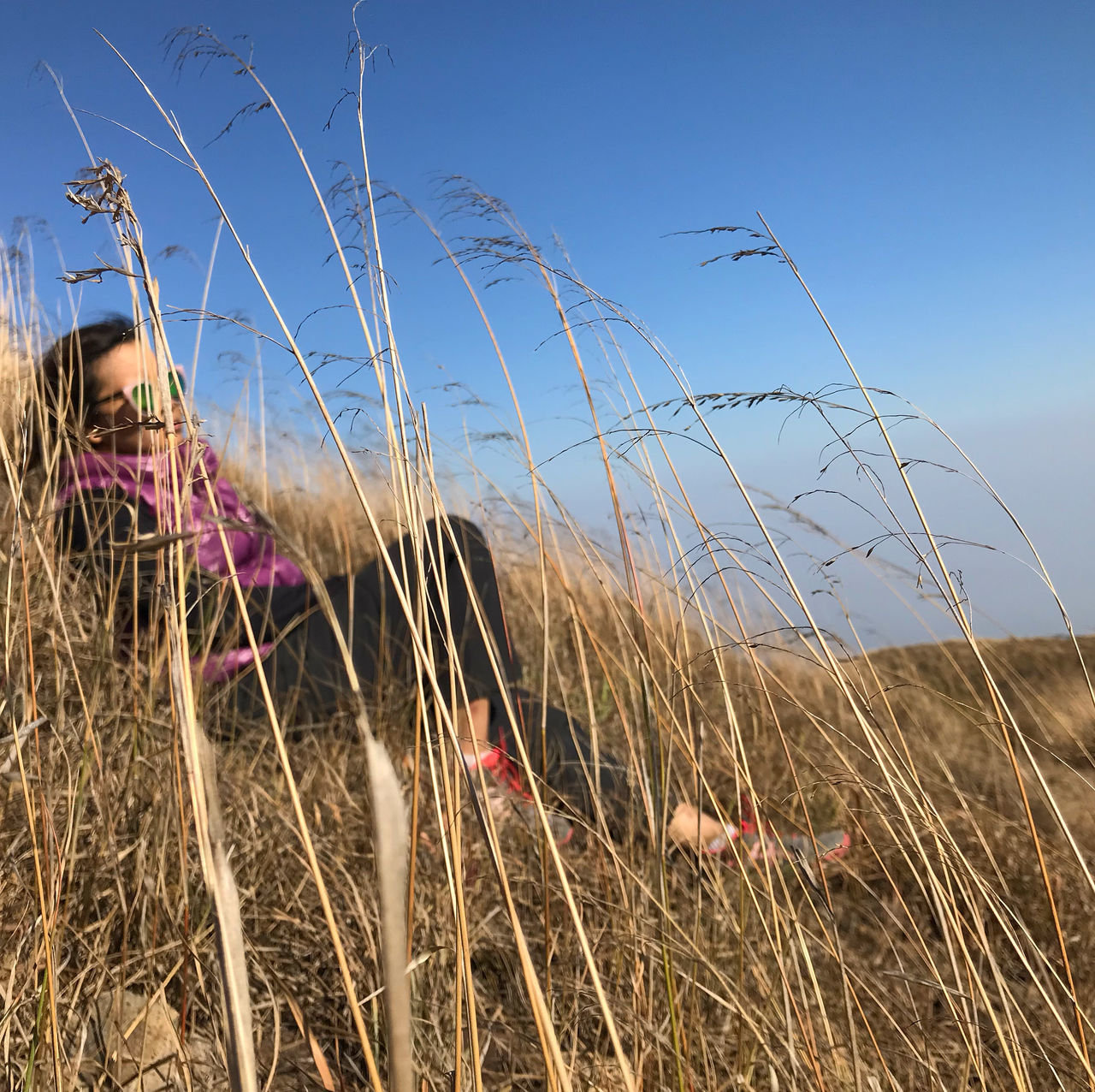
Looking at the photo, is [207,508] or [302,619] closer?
[207,508]

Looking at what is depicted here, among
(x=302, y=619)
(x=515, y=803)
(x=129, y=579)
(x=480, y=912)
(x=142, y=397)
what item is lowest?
(x=480, y=912)

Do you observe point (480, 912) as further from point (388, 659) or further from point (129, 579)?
point (129, 579)

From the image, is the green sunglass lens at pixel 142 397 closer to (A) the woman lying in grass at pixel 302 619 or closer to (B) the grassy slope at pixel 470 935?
(B) the grassy slope at pixel 470 935

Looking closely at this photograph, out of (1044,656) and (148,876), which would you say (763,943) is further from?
(1044,656)

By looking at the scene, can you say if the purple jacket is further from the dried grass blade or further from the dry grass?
the dried grass blade

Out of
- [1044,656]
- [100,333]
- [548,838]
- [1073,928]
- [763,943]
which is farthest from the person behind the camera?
[1044,656]

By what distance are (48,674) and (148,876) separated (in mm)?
431

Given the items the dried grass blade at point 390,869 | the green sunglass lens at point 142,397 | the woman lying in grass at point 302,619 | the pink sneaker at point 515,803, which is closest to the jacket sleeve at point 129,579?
the woman lying in grass at point 302,619

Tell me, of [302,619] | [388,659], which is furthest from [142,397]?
[388,659]

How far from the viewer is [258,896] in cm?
107

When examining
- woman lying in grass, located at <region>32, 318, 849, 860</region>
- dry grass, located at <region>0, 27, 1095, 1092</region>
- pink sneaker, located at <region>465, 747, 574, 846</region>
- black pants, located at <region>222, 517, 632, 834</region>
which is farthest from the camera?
black pants, located at <region>222, 517, 632, 834</region>

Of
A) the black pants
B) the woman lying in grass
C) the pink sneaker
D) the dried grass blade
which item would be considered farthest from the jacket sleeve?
the dried grass blade

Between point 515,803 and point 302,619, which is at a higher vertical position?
point 302,619

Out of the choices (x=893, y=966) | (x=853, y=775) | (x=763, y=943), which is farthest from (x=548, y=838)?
(x=893, y=966)
